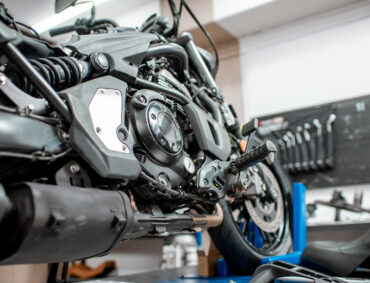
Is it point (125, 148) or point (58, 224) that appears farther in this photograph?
point (125, 148)

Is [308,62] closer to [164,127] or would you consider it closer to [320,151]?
[320,151]

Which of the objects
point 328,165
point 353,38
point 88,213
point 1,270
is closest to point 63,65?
point 88,213

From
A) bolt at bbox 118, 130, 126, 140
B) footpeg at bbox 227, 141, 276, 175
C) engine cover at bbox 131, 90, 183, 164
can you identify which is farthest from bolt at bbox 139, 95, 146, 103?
footpeg at bbox 227, 141, 276, 175

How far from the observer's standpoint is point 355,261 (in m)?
1.13

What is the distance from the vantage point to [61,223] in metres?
0.62

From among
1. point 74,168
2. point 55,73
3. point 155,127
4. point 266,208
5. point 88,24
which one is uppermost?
point 88,24

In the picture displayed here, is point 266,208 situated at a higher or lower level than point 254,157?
lower

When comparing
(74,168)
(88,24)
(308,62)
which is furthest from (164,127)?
(308,62)

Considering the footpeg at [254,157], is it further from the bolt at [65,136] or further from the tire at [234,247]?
the bolt at [65,136]

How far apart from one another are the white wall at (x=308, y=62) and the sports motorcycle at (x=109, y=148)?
64.8 inches

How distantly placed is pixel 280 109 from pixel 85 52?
227 cm

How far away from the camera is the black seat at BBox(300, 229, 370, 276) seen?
113 centimetres

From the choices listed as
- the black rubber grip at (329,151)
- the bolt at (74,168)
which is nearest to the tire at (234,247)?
the bolt at (74,168)

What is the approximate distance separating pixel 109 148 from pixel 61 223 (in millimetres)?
200
